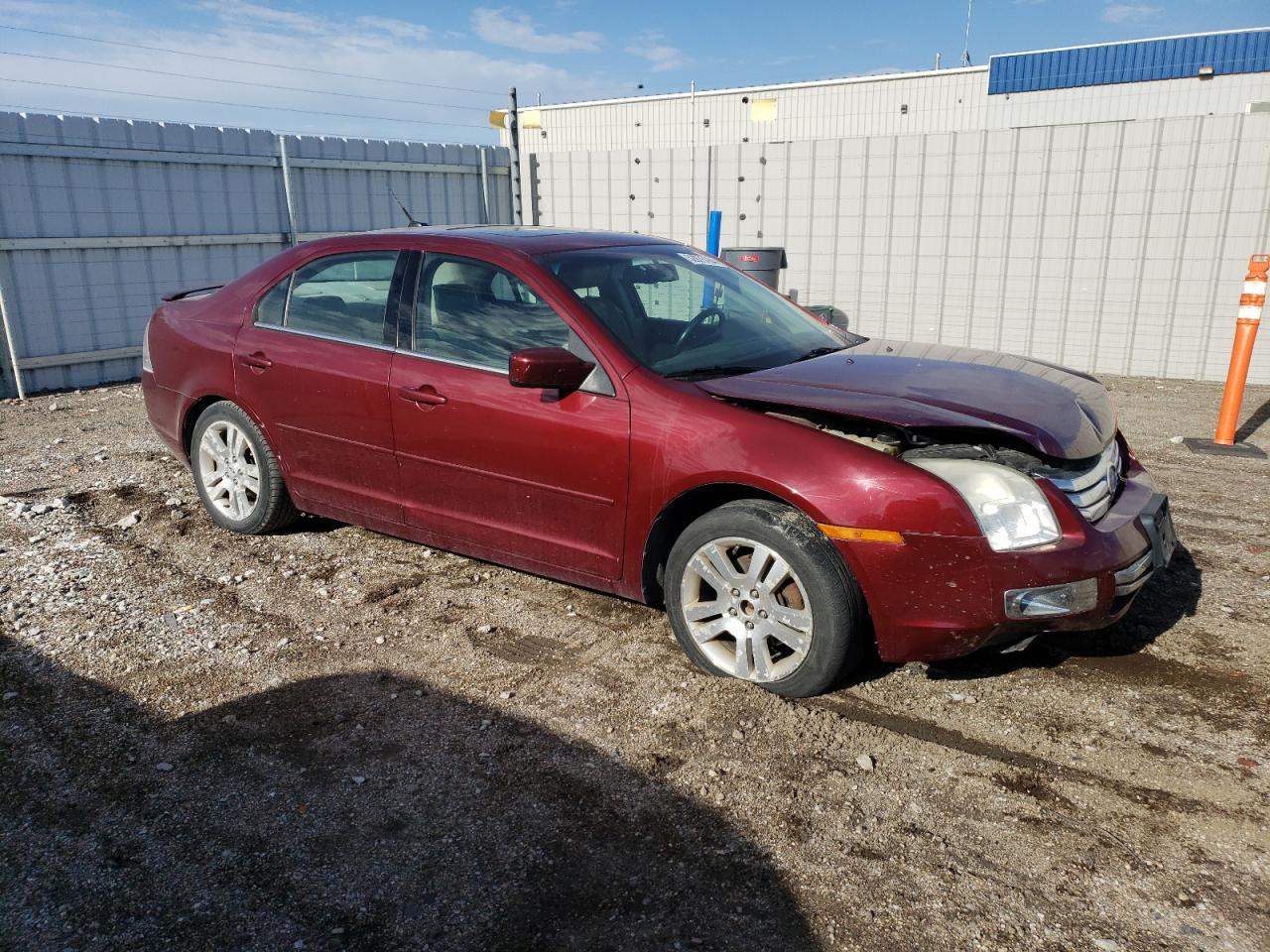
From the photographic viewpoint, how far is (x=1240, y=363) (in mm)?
6840

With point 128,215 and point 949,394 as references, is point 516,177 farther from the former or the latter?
point 949,394

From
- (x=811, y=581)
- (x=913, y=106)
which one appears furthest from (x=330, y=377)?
(x=913, y=106)

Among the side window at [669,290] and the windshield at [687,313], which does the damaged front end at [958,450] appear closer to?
the windshield at [687,313]

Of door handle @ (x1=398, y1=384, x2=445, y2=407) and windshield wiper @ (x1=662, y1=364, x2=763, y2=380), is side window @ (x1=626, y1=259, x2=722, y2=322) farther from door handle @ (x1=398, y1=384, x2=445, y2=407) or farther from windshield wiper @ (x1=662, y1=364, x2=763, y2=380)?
door handle @ (x1=398, y1=384, x2=445, y2=407)

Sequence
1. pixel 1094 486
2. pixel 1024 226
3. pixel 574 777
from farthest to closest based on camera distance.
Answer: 1. pixel 1024 226
2. pixel 1094 486
3. pixel 574 777

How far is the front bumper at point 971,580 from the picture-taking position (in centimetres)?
Result: 306

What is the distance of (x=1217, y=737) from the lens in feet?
10.4

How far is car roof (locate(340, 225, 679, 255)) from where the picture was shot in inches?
164

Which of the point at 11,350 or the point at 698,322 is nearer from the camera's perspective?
the point at 698,322

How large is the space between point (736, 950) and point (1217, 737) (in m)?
1.93

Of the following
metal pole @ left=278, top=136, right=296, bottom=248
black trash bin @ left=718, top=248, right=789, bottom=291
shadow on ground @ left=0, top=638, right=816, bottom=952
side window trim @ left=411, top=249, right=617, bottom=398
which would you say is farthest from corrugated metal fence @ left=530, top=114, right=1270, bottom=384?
shadow on ground @ left=0, top=638, right=816, bottom=952

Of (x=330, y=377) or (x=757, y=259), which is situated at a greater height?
(x=757, y=259)

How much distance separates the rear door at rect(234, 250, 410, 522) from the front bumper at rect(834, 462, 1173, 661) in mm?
2293

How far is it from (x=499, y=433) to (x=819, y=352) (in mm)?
1446
